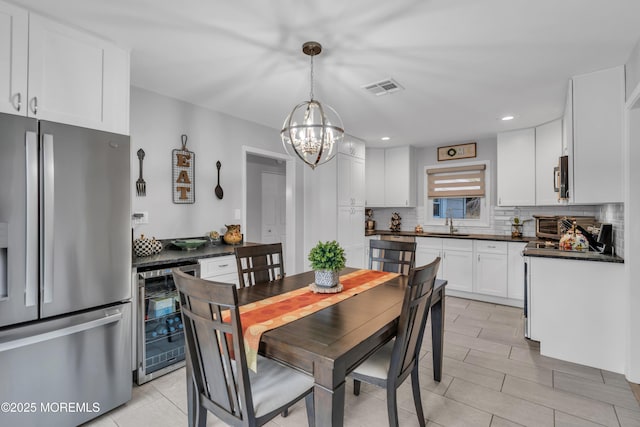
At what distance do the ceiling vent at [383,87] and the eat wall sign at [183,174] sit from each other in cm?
186

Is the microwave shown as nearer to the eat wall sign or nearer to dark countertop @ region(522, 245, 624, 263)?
dark countertop @ region(522, 245, 624, 263)

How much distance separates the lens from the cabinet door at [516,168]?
4.22 metres

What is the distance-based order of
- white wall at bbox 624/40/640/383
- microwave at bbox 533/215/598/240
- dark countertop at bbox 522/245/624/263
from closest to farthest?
1. white wall at bbox 624/40/640/383
2. dark countertop at bbox 522/245/624/263
3. microwave at bbox 533/215/598/240

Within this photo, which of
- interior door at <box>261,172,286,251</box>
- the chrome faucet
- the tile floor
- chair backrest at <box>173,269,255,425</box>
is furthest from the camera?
interior door at <box>261,172,286,251</box>

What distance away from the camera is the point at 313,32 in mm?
2020

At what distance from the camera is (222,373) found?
1.30 m

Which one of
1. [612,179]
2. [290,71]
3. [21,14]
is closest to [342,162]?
[290,71]

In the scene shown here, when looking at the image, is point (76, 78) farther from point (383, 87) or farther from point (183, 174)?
point (383, 87)

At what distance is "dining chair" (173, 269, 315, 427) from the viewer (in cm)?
121

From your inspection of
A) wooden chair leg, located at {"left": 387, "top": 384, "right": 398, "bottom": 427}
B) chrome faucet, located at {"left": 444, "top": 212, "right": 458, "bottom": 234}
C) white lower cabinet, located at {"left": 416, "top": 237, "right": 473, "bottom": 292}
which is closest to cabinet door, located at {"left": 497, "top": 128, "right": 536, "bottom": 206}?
white lower cabinet, located at {"left": 416, "top": 237, "right": 473, "bottom": 292}

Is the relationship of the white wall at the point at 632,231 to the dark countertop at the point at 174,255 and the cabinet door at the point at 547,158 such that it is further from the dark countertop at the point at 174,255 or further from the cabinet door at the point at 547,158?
the dark countertop at the point at 174,255

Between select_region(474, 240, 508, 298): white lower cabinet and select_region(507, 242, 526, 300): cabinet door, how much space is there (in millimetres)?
47

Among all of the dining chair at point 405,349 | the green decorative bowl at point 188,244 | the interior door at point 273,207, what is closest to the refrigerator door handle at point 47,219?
the green decorative bowl at point 188,244

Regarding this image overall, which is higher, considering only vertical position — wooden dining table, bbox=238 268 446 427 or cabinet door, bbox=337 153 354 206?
cabinet door, bbox=337 153 354 206
